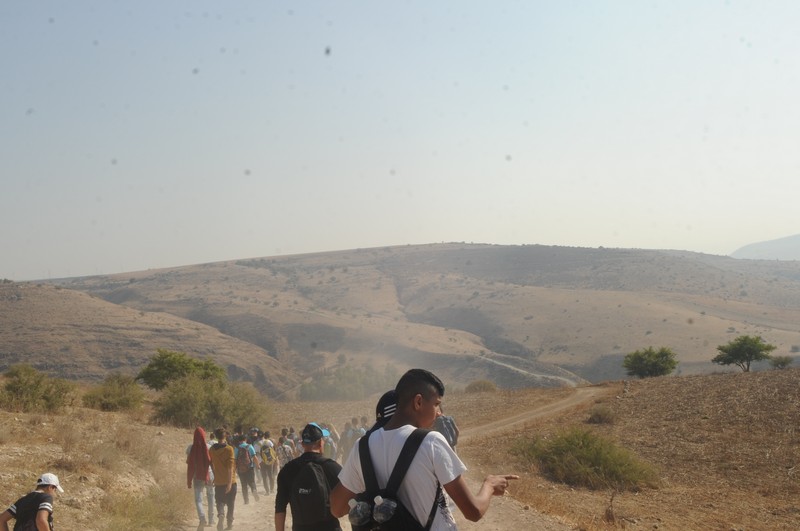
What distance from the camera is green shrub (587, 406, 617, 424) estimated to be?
25031 mm

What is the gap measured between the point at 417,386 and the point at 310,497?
7.32 ft

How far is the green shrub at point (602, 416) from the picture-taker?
25031 mm

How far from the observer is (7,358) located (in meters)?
61.8

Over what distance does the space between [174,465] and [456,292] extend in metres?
111

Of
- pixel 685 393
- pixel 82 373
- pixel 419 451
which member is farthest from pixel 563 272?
pixel 419 451

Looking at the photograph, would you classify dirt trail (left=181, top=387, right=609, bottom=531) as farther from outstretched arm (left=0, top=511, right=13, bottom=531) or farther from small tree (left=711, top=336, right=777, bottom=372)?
small tree (left=711, top=336, right=777, bottom=372)

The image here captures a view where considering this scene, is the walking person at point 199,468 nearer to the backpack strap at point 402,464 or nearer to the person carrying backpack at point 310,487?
the person carrying backpack at point 310,487

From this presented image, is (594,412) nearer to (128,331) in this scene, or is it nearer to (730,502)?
(730,502)

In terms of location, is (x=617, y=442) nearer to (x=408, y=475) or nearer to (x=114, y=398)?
(x=114, y=398)

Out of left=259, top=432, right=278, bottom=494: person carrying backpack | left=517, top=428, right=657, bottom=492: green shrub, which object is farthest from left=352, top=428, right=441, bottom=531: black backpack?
left=517, top=428, right=657, bottom=492: green shrub

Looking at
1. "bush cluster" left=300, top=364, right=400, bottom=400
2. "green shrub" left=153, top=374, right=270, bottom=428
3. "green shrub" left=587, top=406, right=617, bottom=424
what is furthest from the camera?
"bush cluster" left=300, top=364, right=400, bottom=400

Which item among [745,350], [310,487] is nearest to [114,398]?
[310,487]

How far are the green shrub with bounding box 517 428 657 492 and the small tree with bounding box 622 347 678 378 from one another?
27.6m

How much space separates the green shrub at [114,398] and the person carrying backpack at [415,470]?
75.4 ft
